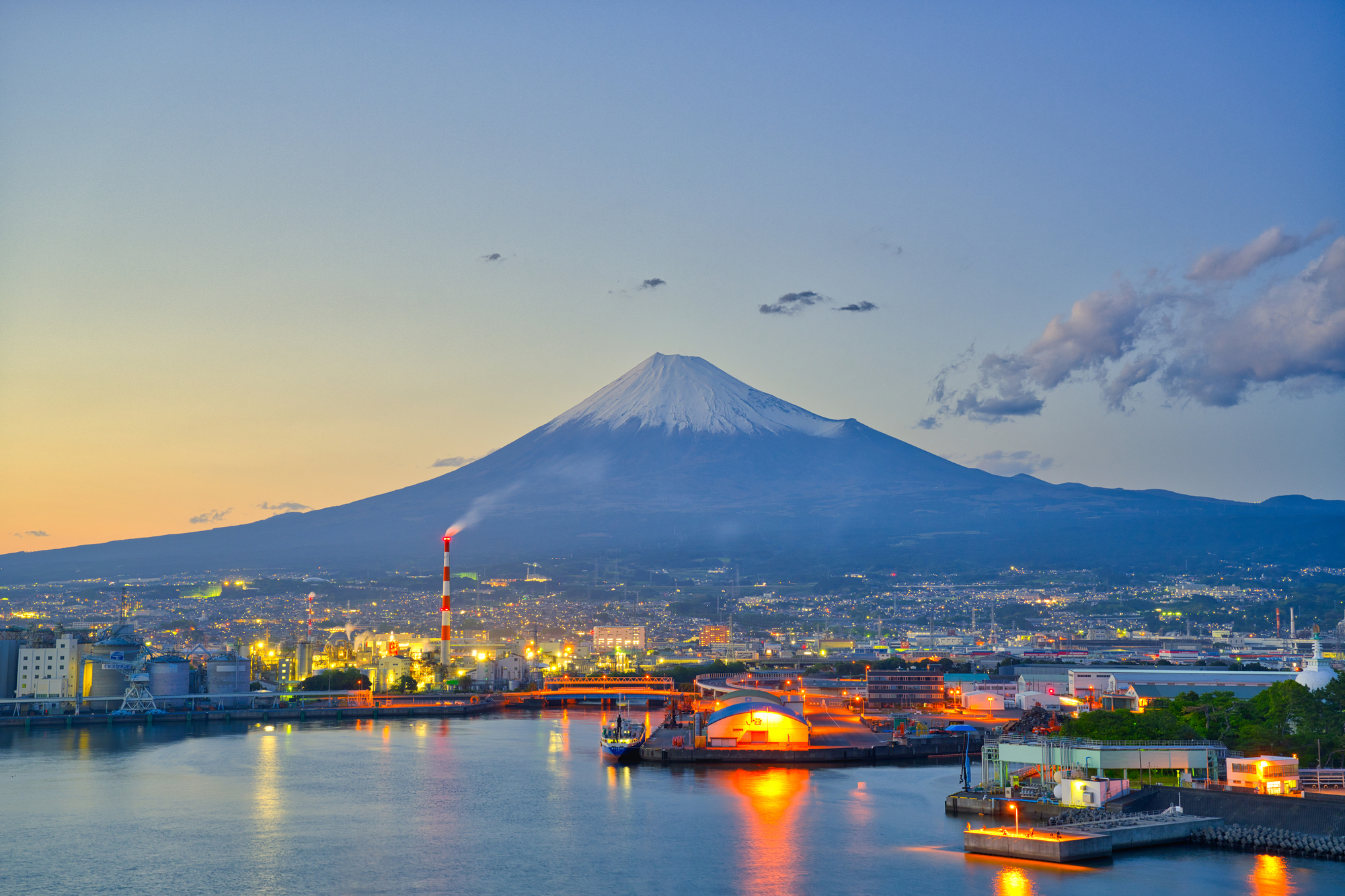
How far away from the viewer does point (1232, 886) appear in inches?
479

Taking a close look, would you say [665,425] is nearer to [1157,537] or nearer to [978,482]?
[978,482]

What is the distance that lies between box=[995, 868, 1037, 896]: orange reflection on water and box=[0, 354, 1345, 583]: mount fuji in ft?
252

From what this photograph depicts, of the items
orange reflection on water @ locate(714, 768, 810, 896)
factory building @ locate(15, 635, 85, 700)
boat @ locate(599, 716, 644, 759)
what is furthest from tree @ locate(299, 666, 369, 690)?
orange reflection on water @ locate(714, 768, 810, 896)

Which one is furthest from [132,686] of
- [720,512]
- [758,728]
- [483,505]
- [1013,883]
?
[720,512]

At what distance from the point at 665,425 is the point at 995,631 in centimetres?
4901

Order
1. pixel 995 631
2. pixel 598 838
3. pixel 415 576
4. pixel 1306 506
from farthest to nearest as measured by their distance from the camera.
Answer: pixel 1306 506
pixel 415 576
pixel 995 631
pixel 598 838

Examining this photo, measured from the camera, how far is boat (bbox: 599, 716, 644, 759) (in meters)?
23.2

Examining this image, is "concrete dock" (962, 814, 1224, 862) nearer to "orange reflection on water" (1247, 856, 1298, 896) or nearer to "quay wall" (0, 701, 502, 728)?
"orange reflection on water" (1247, 856, 1298, 896)

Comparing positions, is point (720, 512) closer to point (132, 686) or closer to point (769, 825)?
point (132, 686)

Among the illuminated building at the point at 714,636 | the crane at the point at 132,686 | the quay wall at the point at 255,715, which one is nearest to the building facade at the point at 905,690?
the quay wall at the point at 255,715

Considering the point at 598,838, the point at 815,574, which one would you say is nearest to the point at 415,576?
the point at 815,574

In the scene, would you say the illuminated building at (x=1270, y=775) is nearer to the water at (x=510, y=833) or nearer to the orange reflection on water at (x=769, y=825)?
the water at (x=510, y=833)

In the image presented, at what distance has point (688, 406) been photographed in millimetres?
113375

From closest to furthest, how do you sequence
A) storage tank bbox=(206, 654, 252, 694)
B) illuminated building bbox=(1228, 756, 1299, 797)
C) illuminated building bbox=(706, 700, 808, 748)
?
1. illuminated building bbox=(1228, 756, 1299, 797)
2. illuminated building bbox=(706, 700, 808, 748)
3. storage tank bbox=(206, 654, 252, 694)
